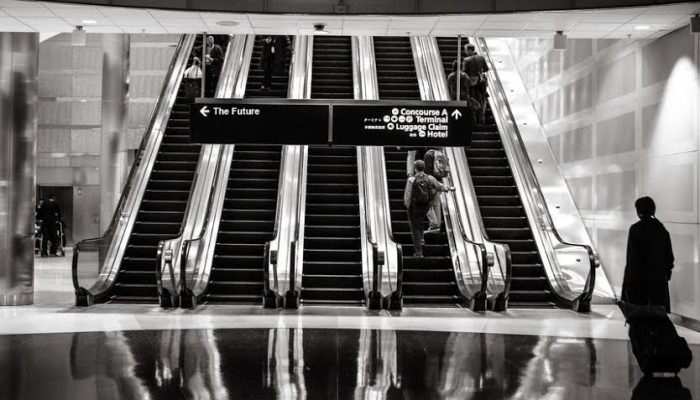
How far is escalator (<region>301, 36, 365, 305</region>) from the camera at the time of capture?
39.0 feet

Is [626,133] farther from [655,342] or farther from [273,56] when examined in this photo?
[273,56]

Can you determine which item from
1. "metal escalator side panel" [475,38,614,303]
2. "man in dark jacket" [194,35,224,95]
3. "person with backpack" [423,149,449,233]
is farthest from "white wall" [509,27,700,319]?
"man in dark jacket" [194,35,224,95]

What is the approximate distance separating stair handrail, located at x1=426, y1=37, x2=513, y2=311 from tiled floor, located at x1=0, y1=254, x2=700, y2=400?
36 centimetres

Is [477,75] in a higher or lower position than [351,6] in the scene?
higher

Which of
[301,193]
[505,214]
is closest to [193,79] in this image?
[301,193]

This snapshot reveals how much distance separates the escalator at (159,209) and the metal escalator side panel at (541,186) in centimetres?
592

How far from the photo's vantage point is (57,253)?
72.8ft

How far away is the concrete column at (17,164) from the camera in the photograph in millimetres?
11594

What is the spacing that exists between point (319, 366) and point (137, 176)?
27.4 feet

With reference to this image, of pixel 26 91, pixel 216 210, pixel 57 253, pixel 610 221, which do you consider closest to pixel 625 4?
→ pixel 610 221

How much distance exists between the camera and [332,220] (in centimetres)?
1348

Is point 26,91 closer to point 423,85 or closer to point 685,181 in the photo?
point 423,85

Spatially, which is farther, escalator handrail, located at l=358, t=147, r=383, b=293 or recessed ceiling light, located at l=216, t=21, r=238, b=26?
escalator handrail, located at l=358, t=147, r=383, b=293

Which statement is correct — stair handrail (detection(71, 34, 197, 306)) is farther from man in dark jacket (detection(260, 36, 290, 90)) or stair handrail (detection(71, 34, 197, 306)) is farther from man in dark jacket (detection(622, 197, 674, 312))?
man in dark jacket (detection(622, 197, 674, 312))
